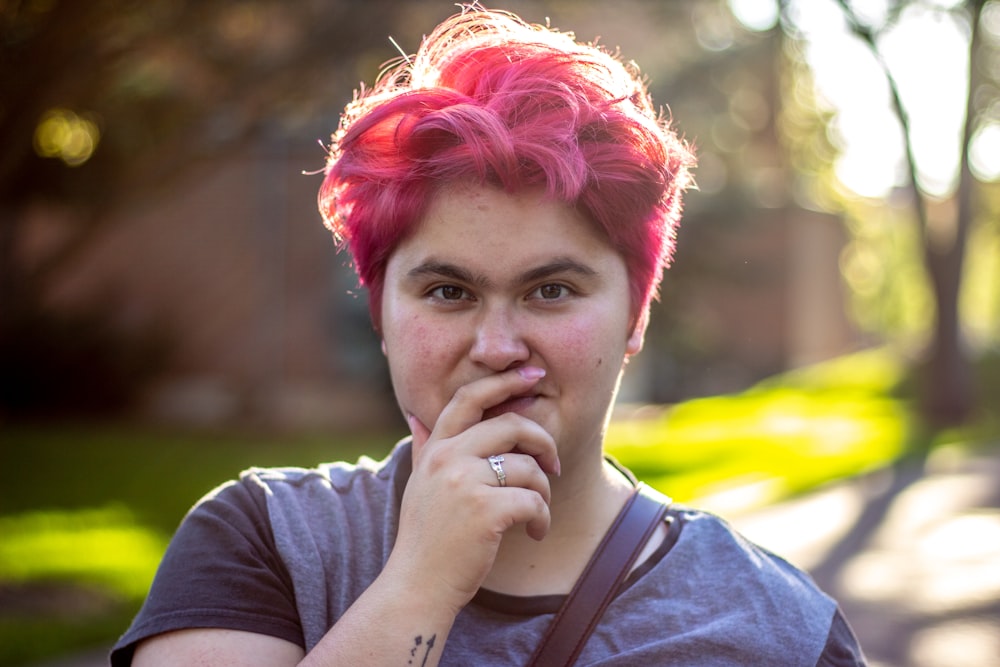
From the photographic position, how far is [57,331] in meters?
17.3

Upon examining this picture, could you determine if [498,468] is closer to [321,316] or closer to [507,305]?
[507,305]

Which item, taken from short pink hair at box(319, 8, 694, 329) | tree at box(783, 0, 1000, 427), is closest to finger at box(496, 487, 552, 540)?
short pink hair at box(319, 8, 694, 329)

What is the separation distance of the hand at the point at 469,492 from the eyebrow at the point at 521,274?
0.16 m

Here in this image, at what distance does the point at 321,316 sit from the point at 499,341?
690 inches

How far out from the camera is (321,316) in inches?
754

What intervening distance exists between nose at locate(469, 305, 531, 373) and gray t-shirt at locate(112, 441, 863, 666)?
1.15 ft

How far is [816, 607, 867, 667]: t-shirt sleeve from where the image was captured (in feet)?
6.67

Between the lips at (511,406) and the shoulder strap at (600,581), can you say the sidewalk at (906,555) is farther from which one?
the lips at (511,406)

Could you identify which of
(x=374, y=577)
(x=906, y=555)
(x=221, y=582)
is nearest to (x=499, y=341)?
(x=374, y=577)

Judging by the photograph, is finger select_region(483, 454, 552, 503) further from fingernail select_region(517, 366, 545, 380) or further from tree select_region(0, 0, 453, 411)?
tree select_region(0, 0, 453, 411)

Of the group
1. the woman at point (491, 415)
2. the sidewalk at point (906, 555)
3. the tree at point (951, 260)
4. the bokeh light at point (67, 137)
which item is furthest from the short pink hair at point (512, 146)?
the tree at point (951, 260)

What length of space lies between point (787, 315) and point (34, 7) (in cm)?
2547

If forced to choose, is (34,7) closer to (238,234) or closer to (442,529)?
(442,529)

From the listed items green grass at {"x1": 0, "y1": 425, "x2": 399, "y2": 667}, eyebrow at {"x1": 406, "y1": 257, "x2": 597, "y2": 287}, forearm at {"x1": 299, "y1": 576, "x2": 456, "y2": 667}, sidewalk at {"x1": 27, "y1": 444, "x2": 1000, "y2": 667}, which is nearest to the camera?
forearm at {"x1": 299, "y1": 576, "x2": 456, "y2": 667}
